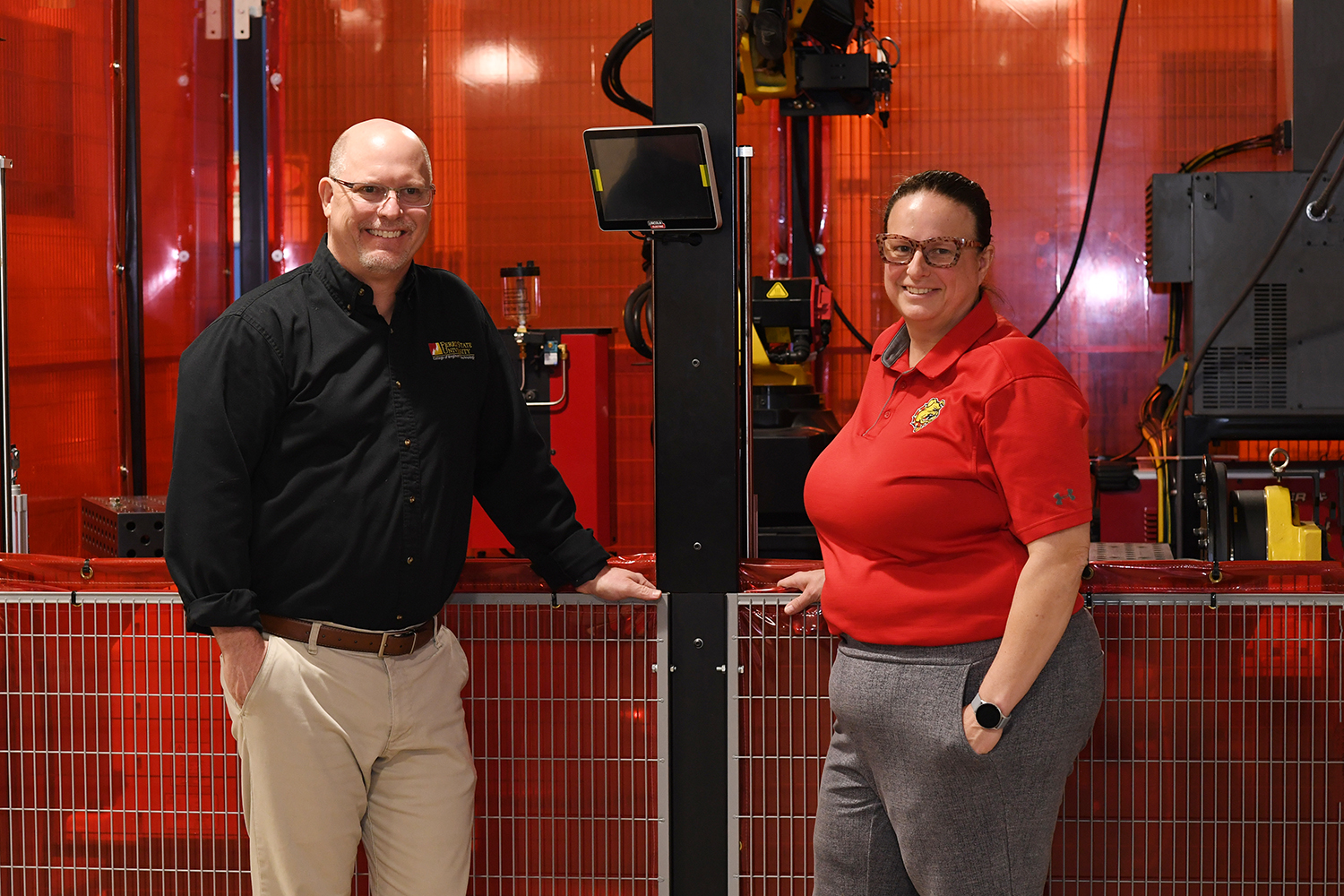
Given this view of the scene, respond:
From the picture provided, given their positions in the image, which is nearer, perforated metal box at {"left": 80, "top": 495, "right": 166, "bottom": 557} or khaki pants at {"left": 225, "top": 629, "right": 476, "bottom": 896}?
khaki pants at {"left": 225, "top": 629, "right": 476, "bottom": 896}

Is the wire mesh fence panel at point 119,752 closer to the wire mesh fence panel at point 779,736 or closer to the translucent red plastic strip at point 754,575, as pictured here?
the translucent red plastic strip at point 754,575

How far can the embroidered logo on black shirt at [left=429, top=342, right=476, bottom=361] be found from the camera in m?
2.17

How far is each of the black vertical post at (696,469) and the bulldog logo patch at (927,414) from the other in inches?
22.5

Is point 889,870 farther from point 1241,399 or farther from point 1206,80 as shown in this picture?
point 1206,80

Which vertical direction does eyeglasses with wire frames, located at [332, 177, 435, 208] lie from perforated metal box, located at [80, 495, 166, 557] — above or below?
above

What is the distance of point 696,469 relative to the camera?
2.35 meters

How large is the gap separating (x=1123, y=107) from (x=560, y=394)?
3197mm

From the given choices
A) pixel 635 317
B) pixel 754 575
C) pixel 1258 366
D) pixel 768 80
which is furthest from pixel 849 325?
pixel 754 575

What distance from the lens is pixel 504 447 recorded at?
2330 mm

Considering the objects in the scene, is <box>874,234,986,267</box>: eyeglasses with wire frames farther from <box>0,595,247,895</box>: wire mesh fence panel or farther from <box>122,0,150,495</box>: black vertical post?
<box>122,0,150,495</box>: black vertical post

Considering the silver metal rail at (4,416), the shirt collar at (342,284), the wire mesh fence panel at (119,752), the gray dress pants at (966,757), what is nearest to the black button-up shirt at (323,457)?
the shirt collar at (342,284)

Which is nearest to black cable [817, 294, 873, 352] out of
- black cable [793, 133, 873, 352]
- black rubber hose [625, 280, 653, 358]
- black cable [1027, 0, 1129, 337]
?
black cable [793, 133, 873, 352]

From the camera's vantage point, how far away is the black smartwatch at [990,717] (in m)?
1.74

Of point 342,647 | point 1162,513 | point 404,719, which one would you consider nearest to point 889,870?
point 404,719
